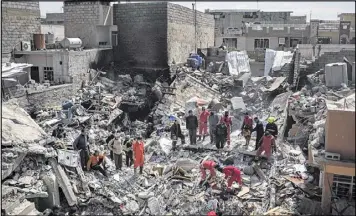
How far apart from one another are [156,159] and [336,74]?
5151 millimetres

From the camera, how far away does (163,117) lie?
13.5 meters

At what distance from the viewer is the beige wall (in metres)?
6.55

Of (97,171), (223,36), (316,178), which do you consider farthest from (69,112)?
(223,36)

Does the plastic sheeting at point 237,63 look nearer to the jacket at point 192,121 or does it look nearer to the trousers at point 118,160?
the jacket at point 192,121

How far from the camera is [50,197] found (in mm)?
7938

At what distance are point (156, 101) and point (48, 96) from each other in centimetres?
407

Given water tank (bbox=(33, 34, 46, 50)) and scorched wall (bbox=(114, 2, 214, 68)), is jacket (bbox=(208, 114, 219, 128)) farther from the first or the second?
water tank (bbox=(33, 34, 46, 50))

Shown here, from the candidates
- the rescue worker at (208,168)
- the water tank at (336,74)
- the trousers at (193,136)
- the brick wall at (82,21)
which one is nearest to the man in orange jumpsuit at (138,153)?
the rescue worker at (208,168)

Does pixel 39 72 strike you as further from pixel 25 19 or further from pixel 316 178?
pixel 316 178

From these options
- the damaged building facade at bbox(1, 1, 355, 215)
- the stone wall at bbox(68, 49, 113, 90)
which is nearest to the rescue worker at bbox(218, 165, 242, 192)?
the damaged building facade at bbox(1, 1, 355, 215)

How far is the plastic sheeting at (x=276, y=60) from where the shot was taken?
60.6 ft

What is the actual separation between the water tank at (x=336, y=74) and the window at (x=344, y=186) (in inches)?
104

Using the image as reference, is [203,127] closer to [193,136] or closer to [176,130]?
[193,136]

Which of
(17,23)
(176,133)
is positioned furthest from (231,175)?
(17,23)
